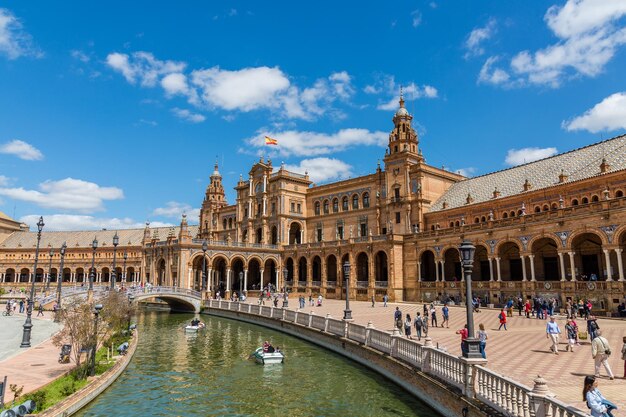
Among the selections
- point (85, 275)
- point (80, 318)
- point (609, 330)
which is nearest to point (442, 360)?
point (80, 318)

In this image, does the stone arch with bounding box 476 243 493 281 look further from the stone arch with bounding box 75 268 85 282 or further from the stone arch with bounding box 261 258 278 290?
the stone arch with bounding box 75 268 85 282

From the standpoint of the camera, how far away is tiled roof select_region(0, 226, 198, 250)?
96938 millimetres

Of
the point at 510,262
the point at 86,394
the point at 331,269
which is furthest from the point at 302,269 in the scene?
the point at 86,394

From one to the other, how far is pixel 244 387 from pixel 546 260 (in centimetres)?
3194

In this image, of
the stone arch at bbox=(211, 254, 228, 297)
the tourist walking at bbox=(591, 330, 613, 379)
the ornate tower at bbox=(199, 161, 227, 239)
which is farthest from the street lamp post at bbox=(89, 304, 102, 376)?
the ornate tower at bbox=(199, 161, 227, 239)

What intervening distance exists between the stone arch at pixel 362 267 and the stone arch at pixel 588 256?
24.8m

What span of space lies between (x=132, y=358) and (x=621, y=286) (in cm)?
3146

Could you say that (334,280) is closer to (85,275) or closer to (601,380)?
(601,380)

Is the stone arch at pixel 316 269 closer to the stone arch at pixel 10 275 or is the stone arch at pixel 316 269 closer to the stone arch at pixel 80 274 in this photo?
the stone arch at pixel 80 274

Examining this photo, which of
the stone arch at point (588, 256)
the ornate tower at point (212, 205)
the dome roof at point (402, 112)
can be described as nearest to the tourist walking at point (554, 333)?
the stone arch at point (588, 256)

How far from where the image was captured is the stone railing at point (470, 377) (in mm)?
8758

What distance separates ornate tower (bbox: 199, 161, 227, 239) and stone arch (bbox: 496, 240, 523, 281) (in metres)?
55.6

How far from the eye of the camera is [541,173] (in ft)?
150

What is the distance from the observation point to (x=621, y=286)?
30.0 m
